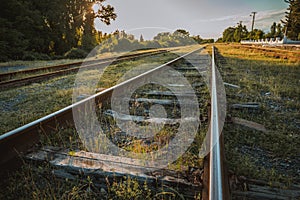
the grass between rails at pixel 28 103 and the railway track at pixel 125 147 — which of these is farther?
the grass between rails at pixel 28 103

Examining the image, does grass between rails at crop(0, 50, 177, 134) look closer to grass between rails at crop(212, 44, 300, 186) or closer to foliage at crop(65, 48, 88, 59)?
grass between rails at crop(212, 44, 300, 186)

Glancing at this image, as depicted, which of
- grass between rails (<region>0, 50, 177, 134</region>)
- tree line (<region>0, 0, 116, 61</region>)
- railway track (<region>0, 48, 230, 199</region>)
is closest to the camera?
railway track (<region>0, 48, 230, 199</region>)

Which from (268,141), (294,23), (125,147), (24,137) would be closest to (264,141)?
(268,141)

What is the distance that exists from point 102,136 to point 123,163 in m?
0.57

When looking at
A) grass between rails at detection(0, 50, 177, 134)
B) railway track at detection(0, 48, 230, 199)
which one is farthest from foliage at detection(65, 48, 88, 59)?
railway track at detection(0, 48, 230, 199)

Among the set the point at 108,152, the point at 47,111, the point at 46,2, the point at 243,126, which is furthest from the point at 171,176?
the point at 46,2

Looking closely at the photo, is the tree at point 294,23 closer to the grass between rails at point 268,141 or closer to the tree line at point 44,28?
the tree line at point 44,28

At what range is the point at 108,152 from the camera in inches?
63.5

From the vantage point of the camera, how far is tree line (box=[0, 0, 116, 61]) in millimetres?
13062

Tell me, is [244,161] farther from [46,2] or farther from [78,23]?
[78,23]

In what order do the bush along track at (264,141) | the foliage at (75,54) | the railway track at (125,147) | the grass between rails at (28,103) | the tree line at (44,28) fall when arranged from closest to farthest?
the railway track at (125,147) → the bush along track at (264,141) → the grass between rails at (28,103) → the tree line at (44,28) → the foliage at (75,54)

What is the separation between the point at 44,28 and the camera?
16047 millimetres

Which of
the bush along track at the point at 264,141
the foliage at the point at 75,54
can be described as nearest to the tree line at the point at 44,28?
the foliage at the point at 75,54

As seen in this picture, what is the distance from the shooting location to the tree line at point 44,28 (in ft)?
42.9
